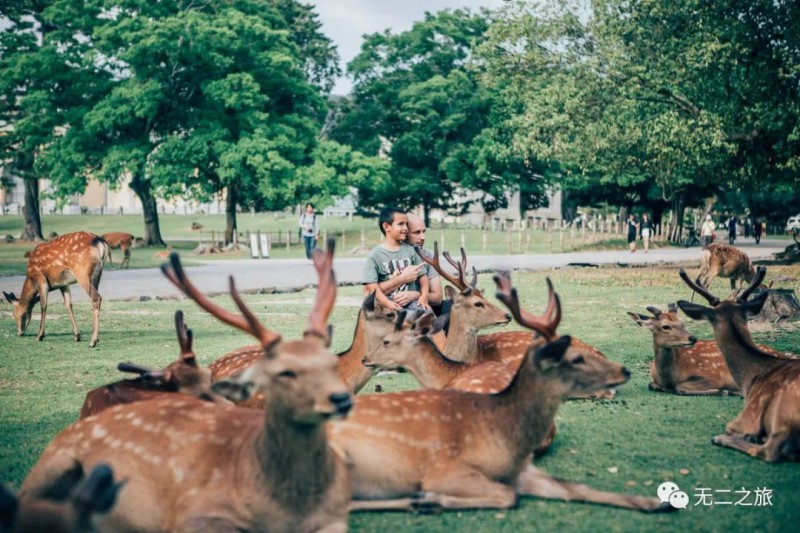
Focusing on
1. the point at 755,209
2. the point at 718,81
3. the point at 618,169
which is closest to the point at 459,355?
the point at 718,81

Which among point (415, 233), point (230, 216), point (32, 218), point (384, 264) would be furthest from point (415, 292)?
point (32, 218)

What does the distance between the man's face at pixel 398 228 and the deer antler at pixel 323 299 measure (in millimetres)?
3703

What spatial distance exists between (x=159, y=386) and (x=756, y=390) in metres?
3.73

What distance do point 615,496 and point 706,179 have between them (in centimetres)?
2108

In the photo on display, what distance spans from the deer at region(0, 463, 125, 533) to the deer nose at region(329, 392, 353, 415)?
839mm

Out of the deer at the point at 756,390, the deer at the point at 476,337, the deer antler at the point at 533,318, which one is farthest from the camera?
the deer at the point at 476,337

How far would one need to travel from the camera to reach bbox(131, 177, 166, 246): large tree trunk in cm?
3556

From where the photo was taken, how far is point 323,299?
11.6 feet

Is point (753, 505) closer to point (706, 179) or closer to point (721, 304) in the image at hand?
point (721, 304)

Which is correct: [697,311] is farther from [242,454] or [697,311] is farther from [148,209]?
[148,209]

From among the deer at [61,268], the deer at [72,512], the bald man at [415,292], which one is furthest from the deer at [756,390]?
the deer at [61,268]

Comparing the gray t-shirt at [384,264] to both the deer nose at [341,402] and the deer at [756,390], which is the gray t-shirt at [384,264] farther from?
the deer nose at [341,402]

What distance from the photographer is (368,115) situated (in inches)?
1805

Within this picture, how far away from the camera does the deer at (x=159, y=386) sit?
464 cm
